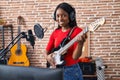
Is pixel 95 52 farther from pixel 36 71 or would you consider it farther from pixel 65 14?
pixel 36 71

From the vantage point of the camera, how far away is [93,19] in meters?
4.07

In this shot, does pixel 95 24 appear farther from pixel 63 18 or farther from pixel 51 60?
pixel 51 60

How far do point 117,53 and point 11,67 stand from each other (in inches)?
125

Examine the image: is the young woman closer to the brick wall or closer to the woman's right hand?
the woman's right hand

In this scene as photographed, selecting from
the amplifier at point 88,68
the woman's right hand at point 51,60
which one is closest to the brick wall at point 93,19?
the amplifier at point 88,68

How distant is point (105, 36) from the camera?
13.4ft

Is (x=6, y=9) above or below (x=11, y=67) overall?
above

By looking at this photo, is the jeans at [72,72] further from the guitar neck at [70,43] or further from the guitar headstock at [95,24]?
the guitar headstock at [95,24]

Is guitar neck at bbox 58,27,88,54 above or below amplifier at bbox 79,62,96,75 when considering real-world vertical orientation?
above

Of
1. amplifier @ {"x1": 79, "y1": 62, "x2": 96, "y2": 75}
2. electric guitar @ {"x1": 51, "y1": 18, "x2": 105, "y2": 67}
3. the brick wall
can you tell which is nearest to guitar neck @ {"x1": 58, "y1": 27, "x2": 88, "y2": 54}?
electric guitar @ {"x1": 51, "y1": 18, "x2": 105, "y2": 67}

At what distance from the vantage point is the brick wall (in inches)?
A: 159

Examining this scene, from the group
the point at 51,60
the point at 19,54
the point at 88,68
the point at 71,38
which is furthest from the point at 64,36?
the point at 19,54

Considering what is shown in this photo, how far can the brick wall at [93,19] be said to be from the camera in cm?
404

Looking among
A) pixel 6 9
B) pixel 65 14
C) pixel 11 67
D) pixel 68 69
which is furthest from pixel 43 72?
pixel 6 9
